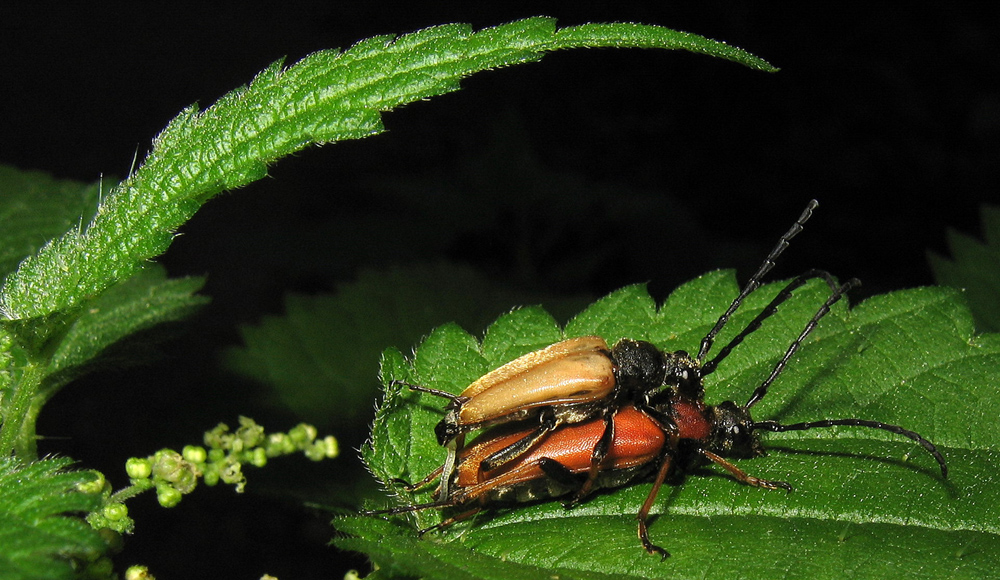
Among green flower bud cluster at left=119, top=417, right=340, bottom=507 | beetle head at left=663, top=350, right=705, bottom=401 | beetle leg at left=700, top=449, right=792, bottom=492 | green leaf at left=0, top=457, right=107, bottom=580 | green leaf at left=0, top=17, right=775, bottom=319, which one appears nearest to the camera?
green leaf at left=0, top=457, right=107, bottom=580

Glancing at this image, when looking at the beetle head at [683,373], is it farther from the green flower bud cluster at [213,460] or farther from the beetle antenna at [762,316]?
the green flower bud cluster at [213,460]

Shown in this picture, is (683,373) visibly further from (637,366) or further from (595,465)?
(595,465)

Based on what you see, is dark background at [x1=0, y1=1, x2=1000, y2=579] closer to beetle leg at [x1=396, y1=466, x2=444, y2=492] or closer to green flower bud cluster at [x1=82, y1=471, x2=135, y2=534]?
beetle leg at [x1=396, y1=466, x2=444, y2=492]

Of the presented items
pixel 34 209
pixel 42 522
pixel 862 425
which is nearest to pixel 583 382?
pixel 862 425

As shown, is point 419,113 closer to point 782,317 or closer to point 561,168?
point 561,168

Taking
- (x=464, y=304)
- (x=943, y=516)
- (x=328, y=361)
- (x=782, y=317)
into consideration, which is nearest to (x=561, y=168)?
(x=464, y=304)

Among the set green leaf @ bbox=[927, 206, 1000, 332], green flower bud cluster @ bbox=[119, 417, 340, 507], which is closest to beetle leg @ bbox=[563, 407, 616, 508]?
green flower bud cluster @ bbox=[119, 417, 340, 507]

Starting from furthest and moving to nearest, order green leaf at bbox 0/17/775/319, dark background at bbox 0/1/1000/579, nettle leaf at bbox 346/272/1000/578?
dark background at bbox 0/1/1000/579 < nettle leaf at bbox 346/272/1000/578 < green leaf at bbox 0/17/775/319

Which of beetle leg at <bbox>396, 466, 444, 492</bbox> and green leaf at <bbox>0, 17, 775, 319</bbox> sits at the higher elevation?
green leaf at <bbox>0, 17, 775, 319</bbox>
